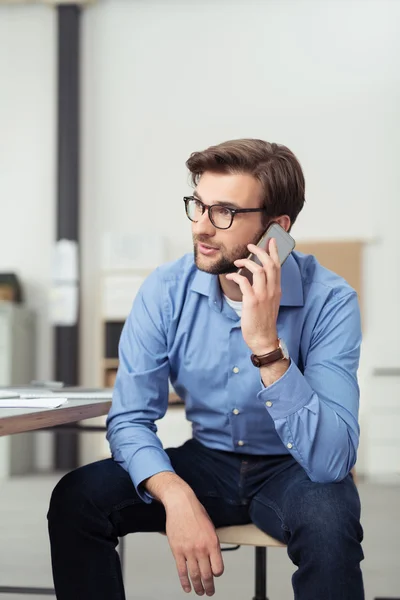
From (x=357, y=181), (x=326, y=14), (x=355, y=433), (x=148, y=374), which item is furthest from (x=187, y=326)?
(x=326, y=14)

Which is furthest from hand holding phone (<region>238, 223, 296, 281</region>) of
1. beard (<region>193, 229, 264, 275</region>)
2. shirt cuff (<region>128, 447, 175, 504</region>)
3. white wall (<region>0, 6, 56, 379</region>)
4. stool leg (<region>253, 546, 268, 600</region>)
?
white wall (<region>0, 6, 56, 379</region>)

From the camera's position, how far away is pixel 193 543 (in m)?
1.31

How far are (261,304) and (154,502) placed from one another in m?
0.43

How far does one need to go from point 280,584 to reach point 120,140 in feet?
12.7

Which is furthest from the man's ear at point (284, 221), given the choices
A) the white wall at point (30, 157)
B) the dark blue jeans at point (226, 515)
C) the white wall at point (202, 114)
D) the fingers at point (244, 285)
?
the white wall at point (30, 157)

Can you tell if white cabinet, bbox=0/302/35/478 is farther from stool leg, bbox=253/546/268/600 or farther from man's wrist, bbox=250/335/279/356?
man's wrist, bbox=250/335/279/356

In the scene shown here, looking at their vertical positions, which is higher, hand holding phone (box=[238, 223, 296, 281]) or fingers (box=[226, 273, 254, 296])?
Result: hand holding phone (box=[238, 223, 296, 281])

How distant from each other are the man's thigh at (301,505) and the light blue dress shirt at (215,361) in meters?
0.06

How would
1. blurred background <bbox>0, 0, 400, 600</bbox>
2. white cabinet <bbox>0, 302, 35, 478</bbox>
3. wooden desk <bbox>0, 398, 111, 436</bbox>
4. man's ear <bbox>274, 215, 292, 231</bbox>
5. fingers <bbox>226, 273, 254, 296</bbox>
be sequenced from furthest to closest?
blurred background <bbox>0, 0, 400, 600</bbox> < white cabinet <bbox>0, 302, 35, 478</bbox> < man's ear <bbox>274, 215, 292, 231</bbox> < fingers <bbox>226, 273, 254, 296</bbox> < wooden desk <bbox>0, 398, 111, 436</bbox>

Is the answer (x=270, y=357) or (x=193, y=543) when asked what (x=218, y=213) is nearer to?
(x=270, y=357)

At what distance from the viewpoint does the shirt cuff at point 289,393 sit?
1343mm

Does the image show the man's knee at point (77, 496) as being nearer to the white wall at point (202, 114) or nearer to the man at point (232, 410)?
the man at point (232, 410)

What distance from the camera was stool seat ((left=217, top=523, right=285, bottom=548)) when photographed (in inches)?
56.4

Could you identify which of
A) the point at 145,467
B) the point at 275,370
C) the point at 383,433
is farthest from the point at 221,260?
the point at 383,433
